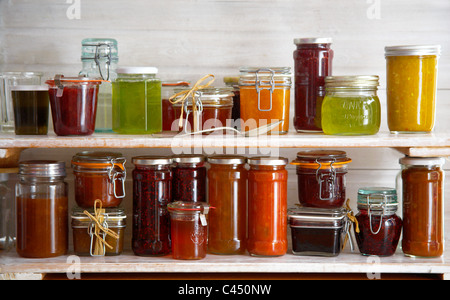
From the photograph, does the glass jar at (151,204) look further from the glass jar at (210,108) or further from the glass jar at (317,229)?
the glass jar at (317,229)

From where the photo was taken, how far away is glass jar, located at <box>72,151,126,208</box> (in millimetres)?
1457

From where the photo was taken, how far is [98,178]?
4.79ft

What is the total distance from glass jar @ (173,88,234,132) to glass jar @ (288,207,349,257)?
30cm

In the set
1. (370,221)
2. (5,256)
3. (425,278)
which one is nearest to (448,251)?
(425,278)

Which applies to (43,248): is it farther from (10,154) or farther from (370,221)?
(370,221)

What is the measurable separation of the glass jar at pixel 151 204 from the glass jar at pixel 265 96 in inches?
9.6

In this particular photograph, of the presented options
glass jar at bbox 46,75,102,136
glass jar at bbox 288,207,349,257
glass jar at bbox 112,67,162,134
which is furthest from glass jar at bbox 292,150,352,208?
glass jar at bbox 46,75,102,136

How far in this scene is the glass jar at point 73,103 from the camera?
1.40 metres

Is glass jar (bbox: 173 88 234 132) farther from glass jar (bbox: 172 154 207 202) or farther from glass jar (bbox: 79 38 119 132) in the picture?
glass jar (bbox: 79 38 119 132)

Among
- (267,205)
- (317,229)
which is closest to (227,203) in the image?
(267,205)

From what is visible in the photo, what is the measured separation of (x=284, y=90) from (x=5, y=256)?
83 centimetres

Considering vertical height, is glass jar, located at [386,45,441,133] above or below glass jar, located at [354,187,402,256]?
above

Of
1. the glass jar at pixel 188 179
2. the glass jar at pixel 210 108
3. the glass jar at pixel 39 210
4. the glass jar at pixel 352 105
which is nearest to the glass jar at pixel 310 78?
the glass jar at pixel 352 105
